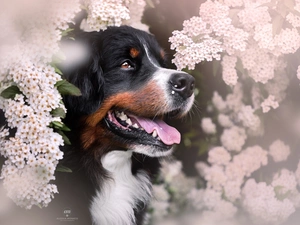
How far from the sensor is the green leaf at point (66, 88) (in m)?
2.82

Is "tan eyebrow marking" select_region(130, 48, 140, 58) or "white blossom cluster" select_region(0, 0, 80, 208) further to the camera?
"tan eyebrow marking" select_region(130, 48, 140, 58)

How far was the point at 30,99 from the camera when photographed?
108 inches

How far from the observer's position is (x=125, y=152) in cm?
302

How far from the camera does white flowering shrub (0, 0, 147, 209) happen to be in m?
2.74

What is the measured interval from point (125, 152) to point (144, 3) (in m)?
0.95

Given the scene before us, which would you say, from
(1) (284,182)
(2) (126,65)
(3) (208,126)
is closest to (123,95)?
(2) (126,65)

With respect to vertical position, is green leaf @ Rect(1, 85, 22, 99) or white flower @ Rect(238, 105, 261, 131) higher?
green leaf @ Rect(1, 85, 22, 99)

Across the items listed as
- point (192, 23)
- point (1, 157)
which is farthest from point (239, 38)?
point (1, 157)

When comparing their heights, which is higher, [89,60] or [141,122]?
[89,60]

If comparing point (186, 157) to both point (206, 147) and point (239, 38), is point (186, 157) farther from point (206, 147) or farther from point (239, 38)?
point (239, 38)

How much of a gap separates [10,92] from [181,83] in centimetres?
96

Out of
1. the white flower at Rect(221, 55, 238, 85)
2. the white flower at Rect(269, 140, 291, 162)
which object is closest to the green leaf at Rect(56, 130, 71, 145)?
the white flower at Rect(221, 55, 238, 85)

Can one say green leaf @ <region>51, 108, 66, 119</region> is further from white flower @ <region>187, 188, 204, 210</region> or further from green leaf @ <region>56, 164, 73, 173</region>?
white flower @ <region>187, 188, 204, 210</region>

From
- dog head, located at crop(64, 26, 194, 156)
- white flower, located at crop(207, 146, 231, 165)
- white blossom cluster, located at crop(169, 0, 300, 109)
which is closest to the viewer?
dog head, located at crop(64, 26, 194, 156)
